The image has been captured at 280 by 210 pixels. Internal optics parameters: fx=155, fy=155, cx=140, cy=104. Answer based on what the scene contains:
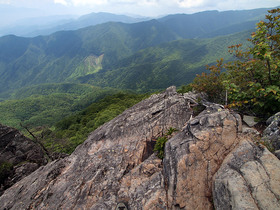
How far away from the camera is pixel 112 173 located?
16.8 m

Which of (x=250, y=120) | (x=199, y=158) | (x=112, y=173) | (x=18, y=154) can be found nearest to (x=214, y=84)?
(x=250, y=120)

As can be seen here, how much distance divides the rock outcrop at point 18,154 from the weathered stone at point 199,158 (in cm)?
2635

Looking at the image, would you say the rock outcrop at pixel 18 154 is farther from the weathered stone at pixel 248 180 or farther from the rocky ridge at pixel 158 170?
the weathered stone at pixel 248 180

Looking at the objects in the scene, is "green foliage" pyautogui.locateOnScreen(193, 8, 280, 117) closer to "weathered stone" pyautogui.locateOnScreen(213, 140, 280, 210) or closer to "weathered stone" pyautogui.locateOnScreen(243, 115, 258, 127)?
"weathered stone" pyautogui.locateOnScreen(243, 115, 258, 127)

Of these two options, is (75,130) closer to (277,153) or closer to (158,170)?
(158,170)

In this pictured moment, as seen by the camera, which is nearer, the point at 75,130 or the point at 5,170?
the point at 5,170

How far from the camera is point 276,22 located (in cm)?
1307

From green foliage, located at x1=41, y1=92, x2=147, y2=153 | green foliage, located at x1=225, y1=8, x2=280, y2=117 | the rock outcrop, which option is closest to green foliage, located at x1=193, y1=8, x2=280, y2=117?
green foliage, located at x1=225, y1=8, x2=280, y2=117

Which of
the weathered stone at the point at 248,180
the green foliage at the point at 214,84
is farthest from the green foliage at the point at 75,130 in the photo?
the weathered stone at the point at 248,180

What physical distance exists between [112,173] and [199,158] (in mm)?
9556

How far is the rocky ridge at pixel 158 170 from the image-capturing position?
1055 centimetres

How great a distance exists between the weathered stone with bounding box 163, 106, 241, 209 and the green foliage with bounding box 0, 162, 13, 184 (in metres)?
27.4

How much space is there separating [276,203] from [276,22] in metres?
13.8

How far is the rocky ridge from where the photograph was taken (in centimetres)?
1055
